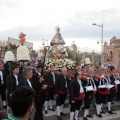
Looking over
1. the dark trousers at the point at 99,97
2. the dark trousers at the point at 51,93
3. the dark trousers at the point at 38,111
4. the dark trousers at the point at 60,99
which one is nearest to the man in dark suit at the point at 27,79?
the dark trousers at the point at 38,111

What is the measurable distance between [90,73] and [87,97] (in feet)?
2.91

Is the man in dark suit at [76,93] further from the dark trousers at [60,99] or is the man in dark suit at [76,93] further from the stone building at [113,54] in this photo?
the stone building at [113,54]

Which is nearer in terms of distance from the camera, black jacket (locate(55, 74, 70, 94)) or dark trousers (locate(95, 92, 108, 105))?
black jacket (locate(55, 74, 70, 94))

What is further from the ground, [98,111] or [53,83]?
[53,83]

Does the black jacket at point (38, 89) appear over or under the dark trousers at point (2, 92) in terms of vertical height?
over

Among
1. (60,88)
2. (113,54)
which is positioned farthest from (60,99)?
(113,54)

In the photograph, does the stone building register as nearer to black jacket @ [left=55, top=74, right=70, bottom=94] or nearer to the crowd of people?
the crowd of people

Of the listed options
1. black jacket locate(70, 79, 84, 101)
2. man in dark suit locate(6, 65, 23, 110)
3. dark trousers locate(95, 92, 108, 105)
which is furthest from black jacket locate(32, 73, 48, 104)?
dark trousers locate(95, 92, 108, 105)

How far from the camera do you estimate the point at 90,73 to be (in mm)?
9242

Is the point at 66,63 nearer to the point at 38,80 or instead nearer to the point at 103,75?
the point at 103,75

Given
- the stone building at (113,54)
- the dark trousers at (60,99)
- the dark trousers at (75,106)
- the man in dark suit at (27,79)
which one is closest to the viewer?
the man in dark suit at (27,79)

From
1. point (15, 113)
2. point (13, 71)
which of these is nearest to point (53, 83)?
point (13, 71)

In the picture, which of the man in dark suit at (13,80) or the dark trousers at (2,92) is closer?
the man in dark suit at (13,80)

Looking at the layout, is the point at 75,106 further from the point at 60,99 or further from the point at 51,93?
the point at 51,93
